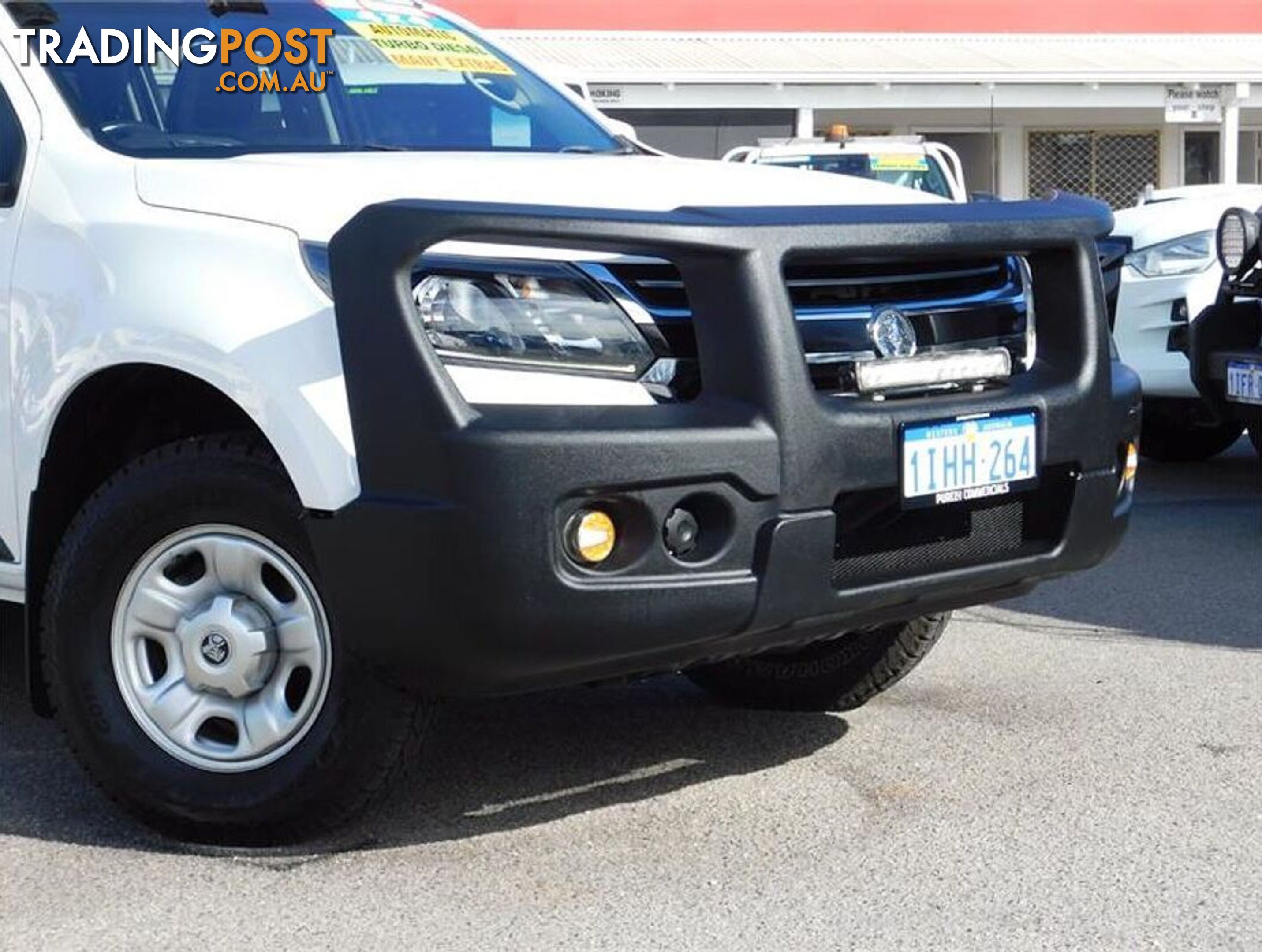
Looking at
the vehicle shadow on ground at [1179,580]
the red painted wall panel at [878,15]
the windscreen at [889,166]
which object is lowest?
the vehicle shadow on ground at [1179,580]

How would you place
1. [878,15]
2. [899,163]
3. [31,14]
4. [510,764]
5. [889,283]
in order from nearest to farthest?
1. [889,283]
2. [510,764]
3. [31,14]
4. [899,163]
5. [878,15]

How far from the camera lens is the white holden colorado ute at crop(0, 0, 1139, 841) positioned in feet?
11.6

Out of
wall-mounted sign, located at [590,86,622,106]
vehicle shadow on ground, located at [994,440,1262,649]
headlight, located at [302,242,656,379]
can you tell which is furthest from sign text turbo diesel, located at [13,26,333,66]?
wall-mounted sign, located at [590,86,622,106]

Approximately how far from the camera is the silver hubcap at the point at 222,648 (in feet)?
12.6

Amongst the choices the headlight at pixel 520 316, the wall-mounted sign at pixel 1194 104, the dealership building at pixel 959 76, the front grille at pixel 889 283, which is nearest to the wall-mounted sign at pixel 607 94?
the dealership building at pixel 959 76

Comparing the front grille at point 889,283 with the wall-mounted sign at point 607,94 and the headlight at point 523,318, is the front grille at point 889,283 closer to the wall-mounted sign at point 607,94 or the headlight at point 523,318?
the headlight at point 523,318

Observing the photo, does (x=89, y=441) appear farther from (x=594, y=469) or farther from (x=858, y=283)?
(x=858, y=283)

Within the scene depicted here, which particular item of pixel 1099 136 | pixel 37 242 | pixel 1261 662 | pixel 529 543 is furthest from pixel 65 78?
pixel 1099 136

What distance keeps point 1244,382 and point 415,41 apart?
3.33 meters

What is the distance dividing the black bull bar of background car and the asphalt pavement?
1.40 feet

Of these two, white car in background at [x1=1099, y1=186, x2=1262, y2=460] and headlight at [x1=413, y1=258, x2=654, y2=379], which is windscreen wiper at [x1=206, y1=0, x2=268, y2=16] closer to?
headlight at [x1=413, y1=258, x2=654, y2=379]

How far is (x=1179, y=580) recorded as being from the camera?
266 inches

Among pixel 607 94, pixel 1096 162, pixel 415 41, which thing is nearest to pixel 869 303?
pixel 415 41

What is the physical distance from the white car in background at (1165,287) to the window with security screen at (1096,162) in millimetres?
17718
